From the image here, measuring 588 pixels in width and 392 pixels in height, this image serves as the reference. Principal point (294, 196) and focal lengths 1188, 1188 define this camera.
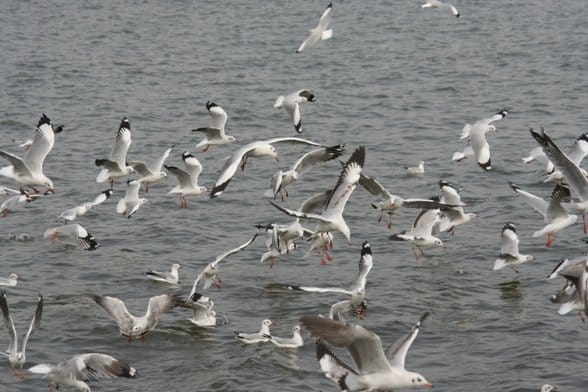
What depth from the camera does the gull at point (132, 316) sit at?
13938mm

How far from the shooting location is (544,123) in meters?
25.2

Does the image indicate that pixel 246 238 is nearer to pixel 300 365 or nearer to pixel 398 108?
pixel 300 365

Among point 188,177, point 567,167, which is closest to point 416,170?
point 188,177

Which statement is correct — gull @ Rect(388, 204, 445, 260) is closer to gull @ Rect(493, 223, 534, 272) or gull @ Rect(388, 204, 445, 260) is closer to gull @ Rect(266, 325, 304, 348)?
gull @ Rect(493, 223, 534, 272)

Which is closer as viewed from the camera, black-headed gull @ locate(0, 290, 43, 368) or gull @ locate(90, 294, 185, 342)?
black-headed gull @ locate(0, 290, 43, 368)

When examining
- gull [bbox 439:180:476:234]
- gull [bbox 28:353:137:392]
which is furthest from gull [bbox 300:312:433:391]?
gull [bbox 439:180:476:234]

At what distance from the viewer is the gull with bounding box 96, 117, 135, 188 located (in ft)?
59.0

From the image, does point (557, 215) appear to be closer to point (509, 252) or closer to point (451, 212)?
point (509, 252)

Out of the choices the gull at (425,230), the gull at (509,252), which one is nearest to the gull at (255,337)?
the gull at (425,230)

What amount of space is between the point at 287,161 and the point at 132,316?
8907 millimetres

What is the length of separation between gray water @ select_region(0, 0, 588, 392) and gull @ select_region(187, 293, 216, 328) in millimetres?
163

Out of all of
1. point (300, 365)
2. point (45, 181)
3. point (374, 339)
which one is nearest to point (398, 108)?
point (45, 181)

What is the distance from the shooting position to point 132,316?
14156 mm

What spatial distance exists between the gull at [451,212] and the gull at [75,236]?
5.10 meters
